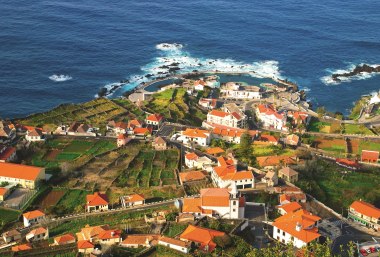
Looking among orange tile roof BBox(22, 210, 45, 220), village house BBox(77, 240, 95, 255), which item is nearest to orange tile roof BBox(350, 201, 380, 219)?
village house BBox(77, 240, 95, 255)

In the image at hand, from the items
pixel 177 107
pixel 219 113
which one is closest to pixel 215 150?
pixel 219 113

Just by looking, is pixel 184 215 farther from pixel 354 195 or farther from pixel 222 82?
pixel 222 82

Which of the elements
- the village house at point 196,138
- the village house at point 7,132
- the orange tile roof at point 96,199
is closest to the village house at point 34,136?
the village house at point 7,132

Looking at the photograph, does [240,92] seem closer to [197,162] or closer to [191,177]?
[197,162]

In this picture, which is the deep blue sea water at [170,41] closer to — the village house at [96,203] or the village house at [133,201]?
the village house at [96,203]

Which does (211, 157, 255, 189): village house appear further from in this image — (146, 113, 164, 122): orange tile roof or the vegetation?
the vegetation

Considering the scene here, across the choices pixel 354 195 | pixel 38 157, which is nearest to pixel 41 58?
pixel 38 157

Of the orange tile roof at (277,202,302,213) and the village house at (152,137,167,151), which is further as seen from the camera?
the village house at (152,137,167,151)
